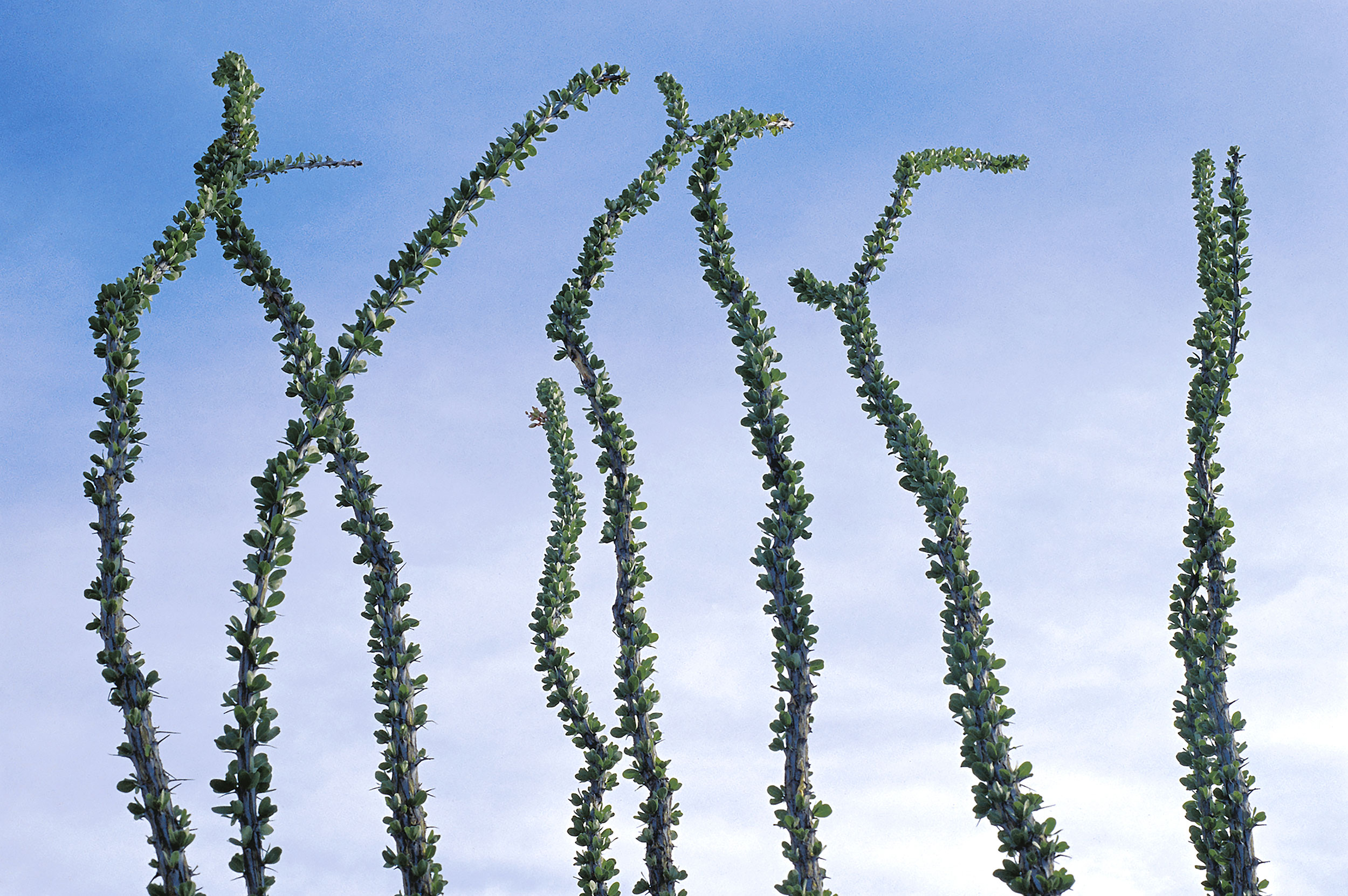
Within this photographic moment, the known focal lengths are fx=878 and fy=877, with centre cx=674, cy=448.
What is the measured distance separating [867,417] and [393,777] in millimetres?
5017

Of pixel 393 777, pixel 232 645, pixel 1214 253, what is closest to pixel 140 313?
pixel 232 645

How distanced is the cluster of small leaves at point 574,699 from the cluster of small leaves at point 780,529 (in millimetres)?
1893

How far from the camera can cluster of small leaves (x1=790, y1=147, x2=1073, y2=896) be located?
595 cm

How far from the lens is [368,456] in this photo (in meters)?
7.18

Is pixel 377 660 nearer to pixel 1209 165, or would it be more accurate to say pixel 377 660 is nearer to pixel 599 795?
pixel 599 795

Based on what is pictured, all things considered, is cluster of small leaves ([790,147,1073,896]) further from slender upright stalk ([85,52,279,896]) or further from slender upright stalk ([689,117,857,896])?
slender upright stalk ([85,52,279,896])

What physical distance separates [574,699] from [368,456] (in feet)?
9.32

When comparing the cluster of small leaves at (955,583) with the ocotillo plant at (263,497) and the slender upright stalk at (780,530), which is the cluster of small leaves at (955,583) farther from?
the ocotillo plant at (263,497)

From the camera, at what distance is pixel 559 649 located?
8.27 metres

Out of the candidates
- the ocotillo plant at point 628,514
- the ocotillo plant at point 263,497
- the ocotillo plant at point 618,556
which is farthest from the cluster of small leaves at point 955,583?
the ocotillo plant at point 263,497

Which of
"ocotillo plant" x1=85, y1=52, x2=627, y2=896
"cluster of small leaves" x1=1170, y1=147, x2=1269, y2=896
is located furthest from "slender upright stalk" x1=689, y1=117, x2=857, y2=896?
"cluster of small leaves" x1=1170, y1=147, x2=1269, y2=896

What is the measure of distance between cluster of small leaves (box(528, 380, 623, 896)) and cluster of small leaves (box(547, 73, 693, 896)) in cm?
61

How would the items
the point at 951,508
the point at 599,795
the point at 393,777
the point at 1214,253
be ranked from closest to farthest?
the point at 393,777 → the point at 951,508 → the point at 599,795 → the point at 1214,253

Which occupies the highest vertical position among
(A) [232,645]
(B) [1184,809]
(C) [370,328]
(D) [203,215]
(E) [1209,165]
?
(E) [1209,165]
